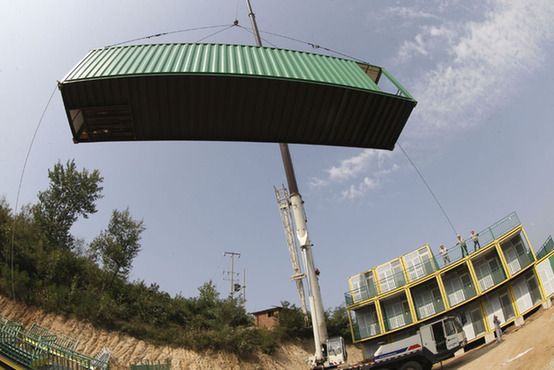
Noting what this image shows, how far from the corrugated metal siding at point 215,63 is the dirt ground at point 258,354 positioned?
36.8 ft

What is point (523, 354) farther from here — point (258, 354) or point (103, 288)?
point (103, 288)

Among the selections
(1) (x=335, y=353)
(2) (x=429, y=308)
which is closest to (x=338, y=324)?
(2) (x=429, y=308)

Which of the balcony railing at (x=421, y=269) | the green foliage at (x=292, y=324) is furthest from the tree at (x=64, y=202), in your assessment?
the balcony railing at (x=421, y=269)

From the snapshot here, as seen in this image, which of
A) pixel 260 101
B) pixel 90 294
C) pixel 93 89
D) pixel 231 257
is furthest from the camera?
pixel 231 257

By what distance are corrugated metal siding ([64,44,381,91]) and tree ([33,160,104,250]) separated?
2164cm

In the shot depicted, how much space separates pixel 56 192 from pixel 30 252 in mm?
9708

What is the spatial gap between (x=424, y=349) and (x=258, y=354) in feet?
50.2

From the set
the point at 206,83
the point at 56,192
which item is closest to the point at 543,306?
the point at 206,83

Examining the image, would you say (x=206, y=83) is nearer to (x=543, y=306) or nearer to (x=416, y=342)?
(x=416, y=342)

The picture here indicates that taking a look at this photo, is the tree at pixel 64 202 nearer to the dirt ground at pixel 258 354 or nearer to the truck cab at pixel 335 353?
the dirt ground at pixel 258 354

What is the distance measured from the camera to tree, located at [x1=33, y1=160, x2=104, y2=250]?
29289 millimetres

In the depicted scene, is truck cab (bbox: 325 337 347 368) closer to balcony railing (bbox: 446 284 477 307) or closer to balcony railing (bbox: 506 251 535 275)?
balcony railing (bbox: 446 284 477 307)

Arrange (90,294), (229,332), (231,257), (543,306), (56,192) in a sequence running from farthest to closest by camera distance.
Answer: (231,257) → (56,192) → (229,332) → (90,294) → (543,306)

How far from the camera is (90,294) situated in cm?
2284
